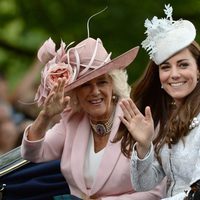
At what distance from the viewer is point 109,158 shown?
612 centimetres

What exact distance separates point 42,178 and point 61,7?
1.21 meters

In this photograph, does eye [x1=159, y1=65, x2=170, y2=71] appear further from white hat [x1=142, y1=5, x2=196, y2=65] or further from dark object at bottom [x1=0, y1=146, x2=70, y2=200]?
dark object at bottom [x1=0, y1=146, x2=70, y2=200]

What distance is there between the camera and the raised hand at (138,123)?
5.63 meters

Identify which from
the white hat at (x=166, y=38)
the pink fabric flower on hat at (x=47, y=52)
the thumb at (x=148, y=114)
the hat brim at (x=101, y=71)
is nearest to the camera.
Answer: the thumb at (x=148, y=114)

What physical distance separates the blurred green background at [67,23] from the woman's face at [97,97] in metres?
1.03

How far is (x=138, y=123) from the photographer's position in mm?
5656

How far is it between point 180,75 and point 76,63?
2.46 feet

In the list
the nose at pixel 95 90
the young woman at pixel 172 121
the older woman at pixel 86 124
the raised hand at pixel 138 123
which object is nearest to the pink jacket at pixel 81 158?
the older woman at pixel 86 124

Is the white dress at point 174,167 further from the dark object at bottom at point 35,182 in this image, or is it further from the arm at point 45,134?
the dark object at bottom at point 35,182

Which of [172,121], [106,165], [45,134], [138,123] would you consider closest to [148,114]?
[138,123]

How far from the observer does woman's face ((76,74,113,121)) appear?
20.3 ft

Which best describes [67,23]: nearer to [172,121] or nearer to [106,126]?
[106,126]

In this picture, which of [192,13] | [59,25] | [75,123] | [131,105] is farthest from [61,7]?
[131,105]

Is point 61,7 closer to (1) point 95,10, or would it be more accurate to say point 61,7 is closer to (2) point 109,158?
(1) point 95,10
